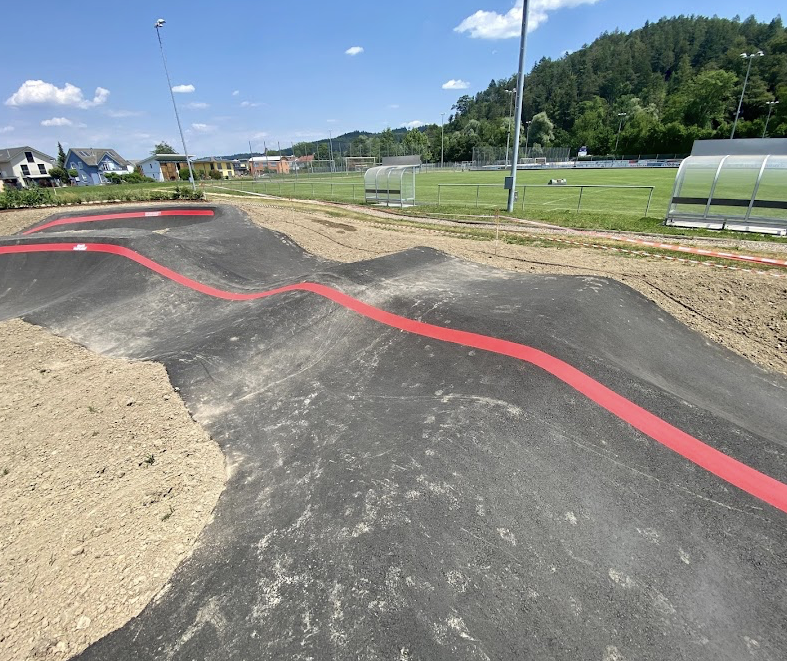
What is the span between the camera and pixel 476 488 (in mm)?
3662

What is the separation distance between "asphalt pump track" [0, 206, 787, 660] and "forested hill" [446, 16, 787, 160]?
59708mm

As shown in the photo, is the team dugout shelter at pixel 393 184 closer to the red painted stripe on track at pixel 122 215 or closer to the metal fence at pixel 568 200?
the metal fence at pixel 568 200

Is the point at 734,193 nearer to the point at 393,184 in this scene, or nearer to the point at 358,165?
the point at 393,184

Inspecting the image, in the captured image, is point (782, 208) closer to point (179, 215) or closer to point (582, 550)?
point (582, 550)

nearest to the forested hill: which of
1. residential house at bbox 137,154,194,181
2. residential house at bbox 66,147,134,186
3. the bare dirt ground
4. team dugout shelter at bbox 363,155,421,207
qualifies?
team dugout shelter at bbox 363,155,421,207

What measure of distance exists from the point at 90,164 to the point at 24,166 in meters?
10.5

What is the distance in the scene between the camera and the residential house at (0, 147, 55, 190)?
239 feet

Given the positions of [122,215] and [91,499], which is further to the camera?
[122,215]

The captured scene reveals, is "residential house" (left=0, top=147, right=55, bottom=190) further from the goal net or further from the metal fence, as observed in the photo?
the metal fence

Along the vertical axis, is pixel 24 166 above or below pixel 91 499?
above

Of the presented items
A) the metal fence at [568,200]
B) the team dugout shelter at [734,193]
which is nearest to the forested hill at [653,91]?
the metal fence at [568,200]

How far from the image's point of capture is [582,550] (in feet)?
10.3

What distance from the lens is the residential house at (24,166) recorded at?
72812mm

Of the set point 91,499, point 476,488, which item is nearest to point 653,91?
point 476,488
